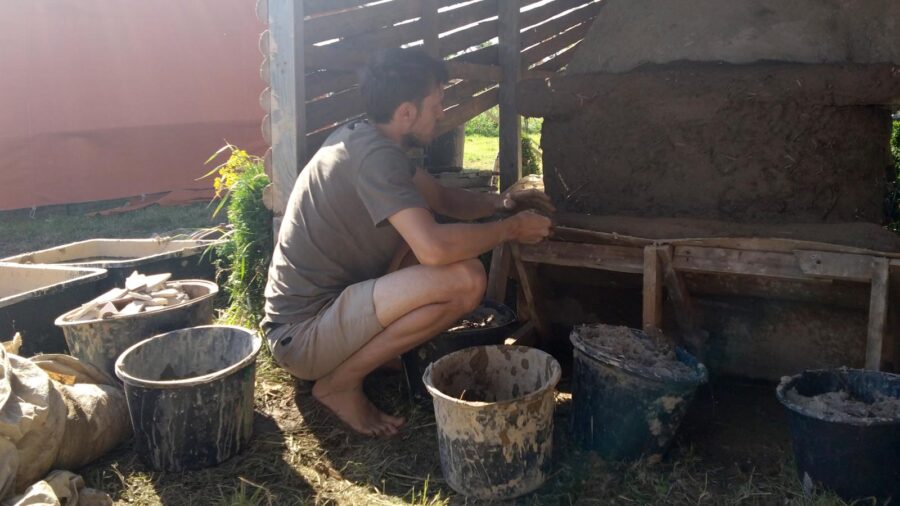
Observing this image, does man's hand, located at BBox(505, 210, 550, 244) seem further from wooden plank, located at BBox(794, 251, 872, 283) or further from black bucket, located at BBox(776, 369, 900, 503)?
black bucket, located at BBox(776, 369, 900, 503)

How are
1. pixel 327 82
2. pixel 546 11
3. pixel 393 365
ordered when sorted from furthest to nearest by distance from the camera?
pixel 546 11 < pixel 327 82 < pixel 393 365

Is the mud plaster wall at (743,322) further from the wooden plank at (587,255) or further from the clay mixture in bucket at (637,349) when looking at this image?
the clay mixture in bucket at (637,349)

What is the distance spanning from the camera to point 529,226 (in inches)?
130

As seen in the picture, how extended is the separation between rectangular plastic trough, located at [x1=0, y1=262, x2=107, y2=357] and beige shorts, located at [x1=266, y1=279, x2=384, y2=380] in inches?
61.2

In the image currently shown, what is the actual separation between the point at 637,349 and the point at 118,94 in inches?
314

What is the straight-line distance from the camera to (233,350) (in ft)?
11.4

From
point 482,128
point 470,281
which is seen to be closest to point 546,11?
point 470,281

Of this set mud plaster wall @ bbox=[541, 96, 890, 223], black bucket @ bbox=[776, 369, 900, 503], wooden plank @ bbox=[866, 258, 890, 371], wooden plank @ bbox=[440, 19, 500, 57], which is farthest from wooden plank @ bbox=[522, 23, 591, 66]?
black bucket @ bbox=[776, 369, 900, 503]

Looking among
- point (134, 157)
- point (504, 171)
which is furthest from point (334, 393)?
point (134, 157)

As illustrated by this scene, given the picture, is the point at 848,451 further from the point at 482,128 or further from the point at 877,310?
the point at 482,128

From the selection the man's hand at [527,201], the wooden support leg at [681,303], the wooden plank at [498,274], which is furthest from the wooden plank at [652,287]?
the wooden plank at [498,274]

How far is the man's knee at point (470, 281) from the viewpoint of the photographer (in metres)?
3.23

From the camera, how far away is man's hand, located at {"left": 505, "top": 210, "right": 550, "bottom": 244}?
3.31 metres

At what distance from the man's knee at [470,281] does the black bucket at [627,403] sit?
1.50 ft
